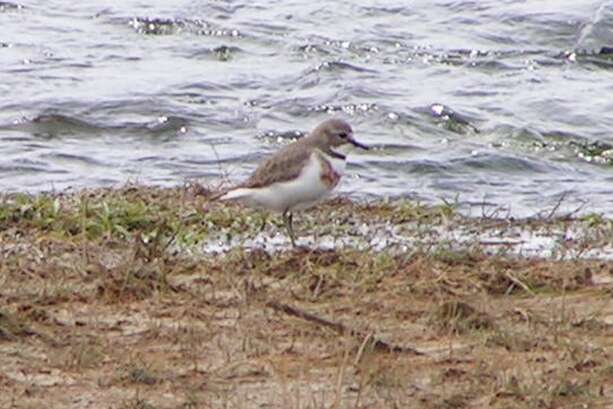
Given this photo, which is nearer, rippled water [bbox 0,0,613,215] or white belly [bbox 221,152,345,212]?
white belly [bbox 221,152,345,212]

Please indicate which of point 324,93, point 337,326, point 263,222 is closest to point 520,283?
point 337,326

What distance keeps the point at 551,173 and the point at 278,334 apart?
616cm

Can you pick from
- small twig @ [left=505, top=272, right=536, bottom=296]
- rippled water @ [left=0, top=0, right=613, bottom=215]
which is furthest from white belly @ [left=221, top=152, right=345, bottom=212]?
rippled water @ [left=0, top=0, right=613, bottom=215]

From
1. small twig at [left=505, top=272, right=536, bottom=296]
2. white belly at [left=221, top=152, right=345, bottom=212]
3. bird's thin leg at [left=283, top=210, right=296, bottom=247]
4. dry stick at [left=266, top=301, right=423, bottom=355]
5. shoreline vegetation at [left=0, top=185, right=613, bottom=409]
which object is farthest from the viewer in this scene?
bird's thin leg at [left=283, top=210, right=296, bottom=247]

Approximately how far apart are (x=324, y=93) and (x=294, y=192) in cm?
594

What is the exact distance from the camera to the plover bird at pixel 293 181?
29.8 ft

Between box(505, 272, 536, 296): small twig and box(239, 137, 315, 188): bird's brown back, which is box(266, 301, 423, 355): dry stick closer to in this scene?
box(505, 272, 536, 296): small twig

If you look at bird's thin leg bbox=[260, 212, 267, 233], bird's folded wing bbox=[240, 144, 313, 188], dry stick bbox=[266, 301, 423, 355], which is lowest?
bird's thin leg bbox=[260, 212, 267, 233]

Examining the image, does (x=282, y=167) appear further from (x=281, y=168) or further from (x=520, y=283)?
(x=520, y=283)

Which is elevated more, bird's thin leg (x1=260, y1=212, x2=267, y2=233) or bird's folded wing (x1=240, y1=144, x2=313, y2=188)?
bird's folded wing (x1=240, y1=144, x2=313, y2=188)

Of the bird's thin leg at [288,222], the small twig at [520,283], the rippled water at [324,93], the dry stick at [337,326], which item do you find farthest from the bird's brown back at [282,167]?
the rippled water at [324,93]

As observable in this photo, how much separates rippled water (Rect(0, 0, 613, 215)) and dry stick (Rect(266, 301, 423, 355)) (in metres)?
4.06

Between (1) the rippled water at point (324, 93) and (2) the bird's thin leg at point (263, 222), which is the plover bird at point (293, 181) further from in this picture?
(1) the rippled water at point (324, 93)

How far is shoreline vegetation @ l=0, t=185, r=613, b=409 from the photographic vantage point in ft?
20.8
